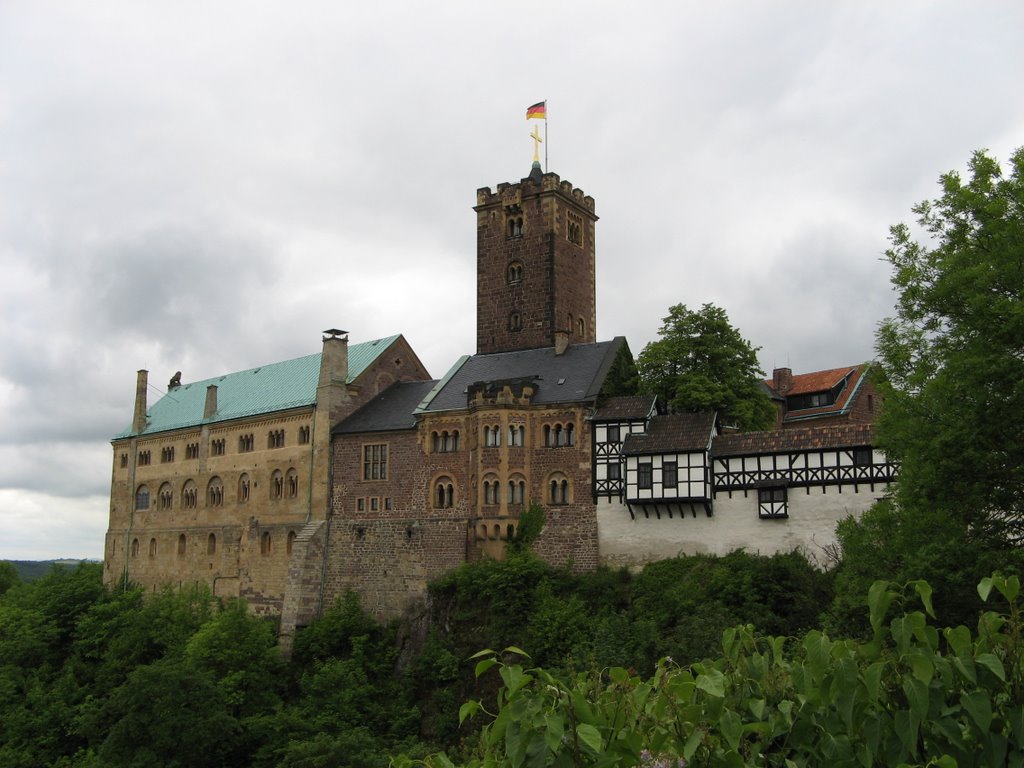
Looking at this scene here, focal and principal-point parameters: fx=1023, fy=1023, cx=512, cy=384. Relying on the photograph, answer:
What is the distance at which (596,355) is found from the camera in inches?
1838

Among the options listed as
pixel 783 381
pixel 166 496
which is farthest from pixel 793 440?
pixel 166 496

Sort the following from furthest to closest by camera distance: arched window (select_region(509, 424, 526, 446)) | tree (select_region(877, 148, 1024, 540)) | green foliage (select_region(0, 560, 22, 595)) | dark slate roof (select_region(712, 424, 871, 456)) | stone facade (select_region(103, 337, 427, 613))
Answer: green foliage (select_region(0, 560, 22, 595)) → stone facade (select_region(103, 337, 427, 613)) → arched window (select_region(509, 424, 526, 446)) → dark slate roof (select_region(712, 424, 871, 456)) → tree (select_region(877, 148, 1024, 540))

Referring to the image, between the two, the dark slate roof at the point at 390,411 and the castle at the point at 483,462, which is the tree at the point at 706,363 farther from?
the dark slate roof at the point at 390,411

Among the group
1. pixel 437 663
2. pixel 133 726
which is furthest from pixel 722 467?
pixel 133 726

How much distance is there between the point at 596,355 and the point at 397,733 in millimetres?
18406

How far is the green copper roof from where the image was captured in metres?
53.9

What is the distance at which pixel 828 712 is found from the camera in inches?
239

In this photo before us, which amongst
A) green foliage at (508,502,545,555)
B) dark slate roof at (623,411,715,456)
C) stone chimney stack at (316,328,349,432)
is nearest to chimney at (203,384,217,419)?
stone chimney stack at (316,328,349,432)

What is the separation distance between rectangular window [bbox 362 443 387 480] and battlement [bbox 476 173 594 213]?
14.6 metres

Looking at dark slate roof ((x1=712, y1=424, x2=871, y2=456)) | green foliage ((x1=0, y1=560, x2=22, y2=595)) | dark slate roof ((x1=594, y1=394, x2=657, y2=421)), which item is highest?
dark slate roof ((x1=594, y1=394, x2=657, y2=421))

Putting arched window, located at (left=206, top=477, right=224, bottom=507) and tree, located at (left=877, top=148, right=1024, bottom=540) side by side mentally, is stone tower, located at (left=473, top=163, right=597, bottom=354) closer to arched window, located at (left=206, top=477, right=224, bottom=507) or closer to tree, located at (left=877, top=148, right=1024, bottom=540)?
arched window, located at (left=206, top=477, right=224, bottom=507)

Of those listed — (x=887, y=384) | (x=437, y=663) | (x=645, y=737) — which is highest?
(x=887, y=384)

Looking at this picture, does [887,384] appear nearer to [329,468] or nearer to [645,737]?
[645,737]

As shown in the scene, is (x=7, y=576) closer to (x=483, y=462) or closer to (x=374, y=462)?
(x=374, y=462)
